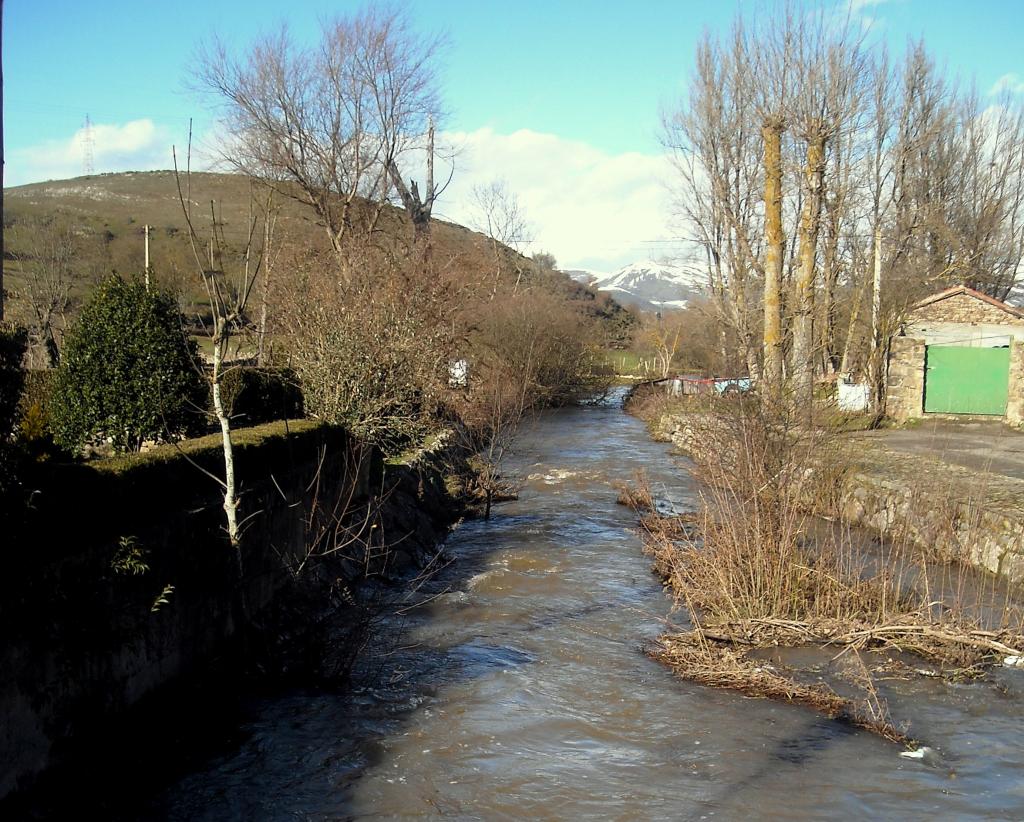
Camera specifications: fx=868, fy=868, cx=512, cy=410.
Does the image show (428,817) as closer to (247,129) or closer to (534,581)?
(534,581)

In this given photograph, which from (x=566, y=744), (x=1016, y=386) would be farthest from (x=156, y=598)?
(x=1016, y=386)

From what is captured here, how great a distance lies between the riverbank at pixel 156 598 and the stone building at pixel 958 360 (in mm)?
16648

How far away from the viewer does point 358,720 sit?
7141mm

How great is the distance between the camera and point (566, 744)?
6.90 metres

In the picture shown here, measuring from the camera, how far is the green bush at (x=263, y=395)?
12.7 meters

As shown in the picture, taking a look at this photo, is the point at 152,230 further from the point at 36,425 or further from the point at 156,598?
the point at 156,598

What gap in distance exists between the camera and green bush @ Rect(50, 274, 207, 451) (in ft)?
31.7

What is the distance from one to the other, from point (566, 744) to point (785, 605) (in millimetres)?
3057

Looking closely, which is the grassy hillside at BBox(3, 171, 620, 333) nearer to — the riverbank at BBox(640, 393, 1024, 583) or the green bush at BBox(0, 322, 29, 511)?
the green bush at BBox(0, 322, 29, 511)

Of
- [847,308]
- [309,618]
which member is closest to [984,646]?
[309,618]

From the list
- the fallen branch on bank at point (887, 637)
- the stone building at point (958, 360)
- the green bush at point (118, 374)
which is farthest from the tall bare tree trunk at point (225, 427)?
the stone building at point (958, 360)

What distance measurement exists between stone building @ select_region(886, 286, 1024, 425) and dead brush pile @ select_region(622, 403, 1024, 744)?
13335mm

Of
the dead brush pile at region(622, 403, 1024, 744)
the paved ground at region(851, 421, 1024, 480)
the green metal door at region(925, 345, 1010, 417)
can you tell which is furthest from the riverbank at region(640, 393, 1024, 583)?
the green metal door at region(925, 345, 1010, 417)

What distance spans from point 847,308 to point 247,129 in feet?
72.8
